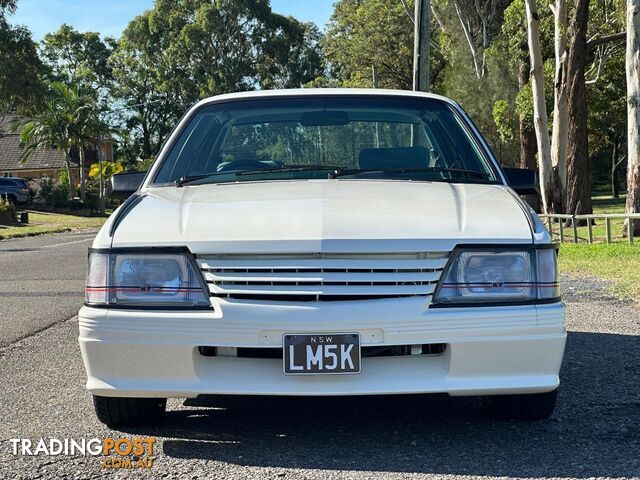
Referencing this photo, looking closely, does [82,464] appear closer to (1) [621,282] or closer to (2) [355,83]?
(1) [621,282]

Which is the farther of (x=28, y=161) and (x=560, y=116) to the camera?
(x=28, y=161)

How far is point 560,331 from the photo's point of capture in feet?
11.9

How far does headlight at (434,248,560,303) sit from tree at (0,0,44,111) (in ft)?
111

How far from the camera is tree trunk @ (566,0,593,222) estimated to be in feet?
74.5

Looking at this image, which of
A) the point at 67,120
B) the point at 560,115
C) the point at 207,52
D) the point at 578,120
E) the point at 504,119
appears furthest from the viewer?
the point at 207,52

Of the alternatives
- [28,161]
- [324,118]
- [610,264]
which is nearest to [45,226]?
[610,264]

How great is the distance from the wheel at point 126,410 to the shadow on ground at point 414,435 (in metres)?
0.08

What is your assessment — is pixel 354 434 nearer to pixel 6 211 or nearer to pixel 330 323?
pixel 330 323

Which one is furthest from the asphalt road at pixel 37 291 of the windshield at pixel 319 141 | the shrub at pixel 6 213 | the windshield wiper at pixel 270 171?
the shrub at pixel 6 213

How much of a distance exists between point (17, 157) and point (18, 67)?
32.3 metres

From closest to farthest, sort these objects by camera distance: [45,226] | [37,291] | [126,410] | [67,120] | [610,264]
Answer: [126,410]
[37,291]
[610,264]
[45,226]
[67,120]

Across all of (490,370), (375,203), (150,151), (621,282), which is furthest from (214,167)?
(150,151)

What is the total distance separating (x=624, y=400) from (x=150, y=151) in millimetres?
71737

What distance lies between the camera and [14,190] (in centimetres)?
4431
